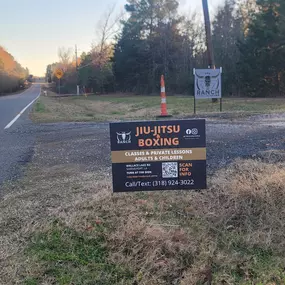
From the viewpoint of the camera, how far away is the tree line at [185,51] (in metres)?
27.0

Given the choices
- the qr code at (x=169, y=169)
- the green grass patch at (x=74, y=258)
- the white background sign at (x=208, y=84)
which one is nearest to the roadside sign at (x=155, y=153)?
the qr code at (x=169, y=169)

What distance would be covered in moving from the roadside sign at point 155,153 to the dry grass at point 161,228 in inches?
9.9

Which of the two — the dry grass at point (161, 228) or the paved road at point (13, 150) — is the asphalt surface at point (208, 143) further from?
the dry grass at point (161, 228)

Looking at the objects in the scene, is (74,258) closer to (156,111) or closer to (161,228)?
(161,228)

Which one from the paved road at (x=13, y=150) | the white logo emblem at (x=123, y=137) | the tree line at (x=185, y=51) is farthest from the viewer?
the tree line at (x=185, y=51)

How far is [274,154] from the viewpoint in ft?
16.4

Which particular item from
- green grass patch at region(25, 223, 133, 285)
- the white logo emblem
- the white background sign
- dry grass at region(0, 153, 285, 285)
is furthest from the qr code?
the white background sign

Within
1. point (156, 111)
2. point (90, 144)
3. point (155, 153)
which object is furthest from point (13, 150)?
point (156, 111)

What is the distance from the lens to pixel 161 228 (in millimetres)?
2934

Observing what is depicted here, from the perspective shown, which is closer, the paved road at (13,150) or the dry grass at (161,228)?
the dry grass at (161,228)

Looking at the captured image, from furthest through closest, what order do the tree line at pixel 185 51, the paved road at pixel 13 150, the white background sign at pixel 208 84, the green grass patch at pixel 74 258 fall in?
the tree line at pixel 185 51 < the white background sign at pixel 208 84 < the paved road at pixel 13 150 < the green grass patch at pixel 74 258

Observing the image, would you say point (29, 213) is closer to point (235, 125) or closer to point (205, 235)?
point (205, 235)

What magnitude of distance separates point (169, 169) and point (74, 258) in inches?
49.4

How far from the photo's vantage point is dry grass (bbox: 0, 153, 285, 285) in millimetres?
2447
